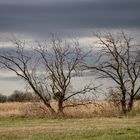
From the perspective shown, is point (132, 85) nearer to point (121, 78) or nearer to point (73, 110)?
point (121, 78)

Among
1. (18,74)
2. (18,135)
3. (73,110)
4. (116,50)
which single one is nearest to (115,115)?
(73,110)

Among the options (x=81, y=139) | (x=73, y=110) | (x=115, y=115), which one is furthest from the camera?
(x=73, y=110)

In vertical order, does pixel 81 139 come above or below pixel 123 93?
below

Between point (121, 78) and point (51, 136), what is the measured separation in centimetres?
2134

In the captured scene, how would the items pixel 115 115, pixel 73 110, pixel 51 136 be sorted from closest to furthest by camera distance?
pixel 51 136 < pixel 115 115 < pixel 73 110

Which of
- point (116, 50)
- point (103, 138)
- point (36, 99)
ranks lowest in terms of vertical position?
point (103, 138)

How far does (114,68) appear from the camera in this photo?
1580 inches

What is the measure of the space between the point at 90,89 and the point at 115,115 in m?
4.37

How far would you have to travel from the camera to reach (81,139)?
1795cm

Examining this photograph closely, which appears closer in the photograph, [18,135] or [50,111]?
[18,135]

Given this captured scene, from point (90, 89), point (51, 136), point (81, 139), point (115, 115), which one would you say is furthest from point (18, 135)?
point (90, 89)

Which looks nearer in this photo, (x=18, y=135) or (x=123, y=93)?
(x=18, y=135)

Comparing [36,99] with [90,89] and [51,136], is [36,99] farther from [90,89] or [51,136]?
[51,136]

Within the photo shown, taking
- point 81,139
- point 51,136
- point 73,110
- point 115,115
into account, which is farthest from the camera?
point 73,110
